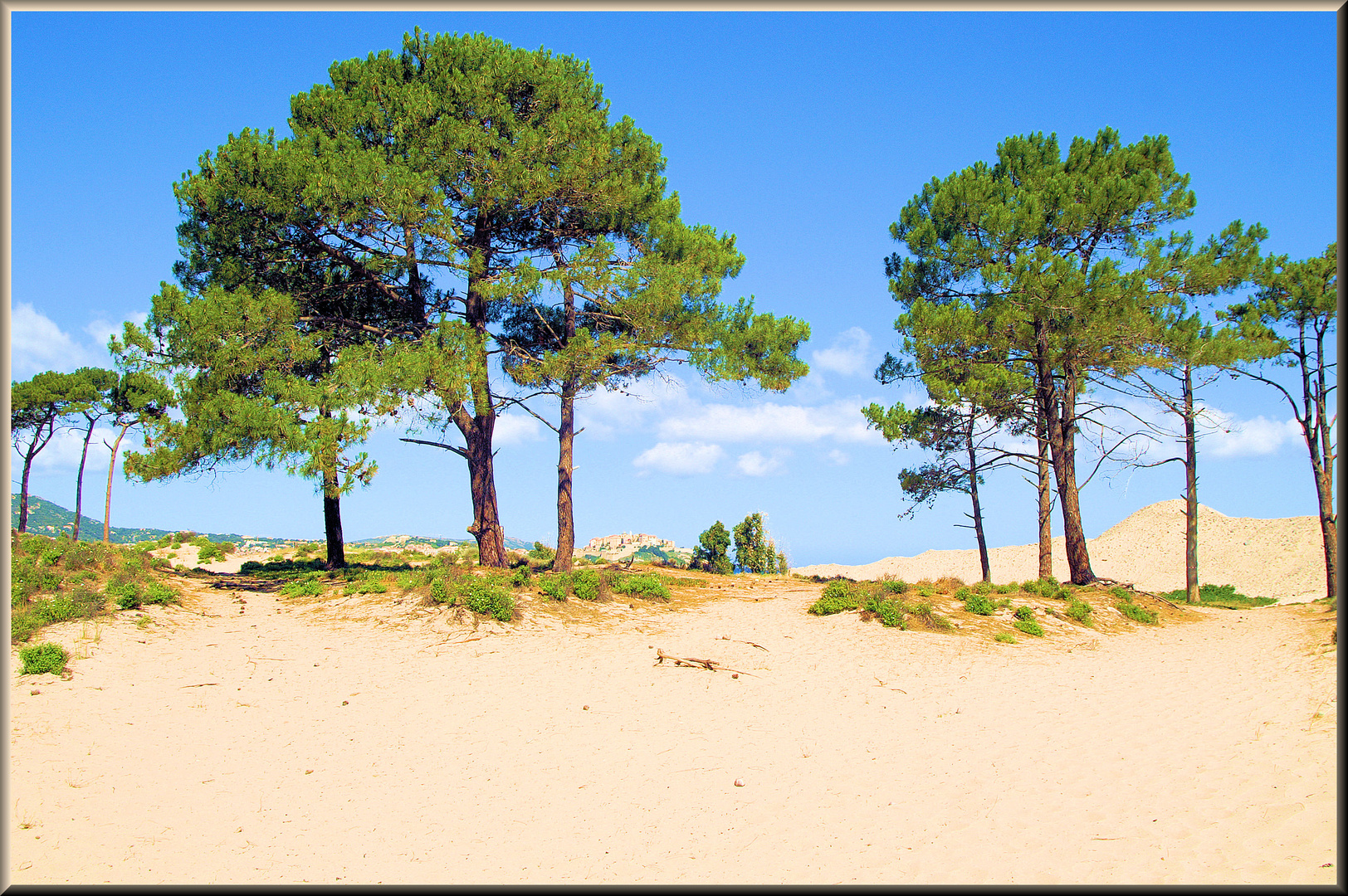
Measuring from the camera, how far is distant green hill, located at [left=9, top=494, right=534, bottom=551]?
2828cm

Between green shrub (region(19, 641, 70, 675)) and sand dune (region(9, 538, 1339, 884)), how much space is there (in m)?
0.27

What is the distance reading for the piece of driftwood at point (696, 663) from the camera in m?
9.65

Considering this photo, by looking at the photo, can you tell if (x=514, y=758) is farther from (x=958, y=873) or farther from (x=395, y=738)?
(x=958, y=873)

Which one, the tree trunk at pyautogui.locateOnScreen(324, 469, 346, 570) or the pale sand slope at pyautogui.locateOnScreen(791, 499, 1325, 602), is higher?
the tree trunk at pyautogui.locateOnScreen(324, 469, 346, 570)

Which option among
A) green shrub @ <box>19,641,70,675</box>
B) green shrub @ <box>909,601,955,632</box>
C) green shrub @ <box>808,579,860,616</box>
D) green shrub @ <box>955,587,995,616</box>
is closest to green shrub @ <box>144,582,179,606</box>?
green shrub @ <box>19,641,70,675</box>

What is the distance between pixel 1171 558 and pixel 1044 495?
2324 centimetres

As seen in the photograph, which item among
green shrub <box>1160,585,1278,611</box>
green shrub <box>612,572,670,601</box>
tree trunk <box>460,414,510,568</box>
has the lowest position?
green shrub <box>1160,585,1278,611</box>

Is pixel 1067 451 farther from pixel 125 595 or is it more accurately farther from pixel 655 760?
pixel 125 595

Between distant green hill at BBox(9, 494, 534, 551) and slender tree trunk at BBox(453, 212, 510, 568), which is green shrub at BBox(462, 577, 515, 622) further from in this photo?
distant green hill at BBox(9, 494, 534, 551)

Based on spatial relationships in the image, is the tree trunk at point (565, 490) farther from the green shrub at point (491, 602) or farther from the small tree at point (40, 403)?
the small tree at point (40, 403)

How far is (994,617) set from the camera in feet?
43.7

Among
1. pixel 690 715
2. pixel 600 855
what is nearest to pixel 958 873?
pixel 600 855

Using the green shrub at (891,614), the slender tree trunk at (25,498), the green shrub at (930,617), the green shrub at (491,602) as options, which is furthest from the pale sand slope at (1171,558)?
the slender tree trunk at (25,498)

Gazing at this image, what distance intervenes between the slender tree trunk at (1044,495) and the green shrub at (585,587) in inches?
474
